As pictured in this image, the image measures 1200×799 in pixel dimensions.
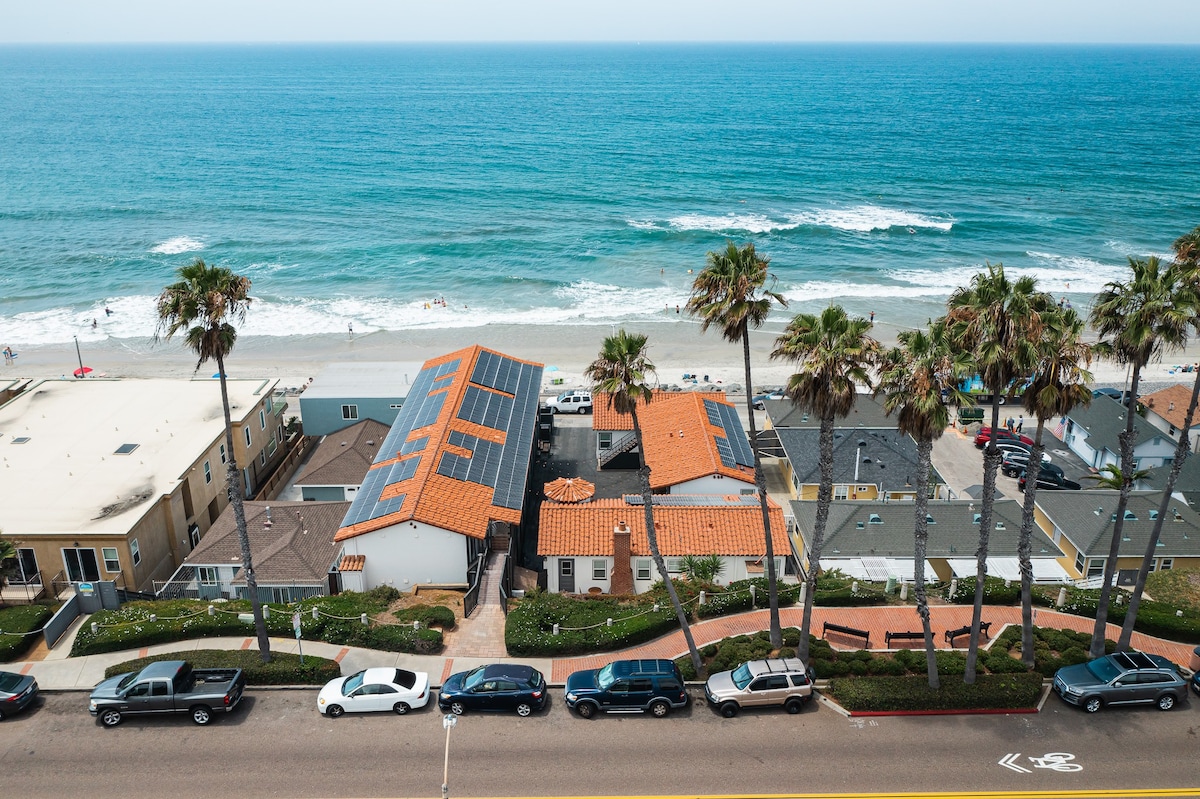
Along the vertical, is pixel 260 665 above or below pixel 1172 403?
above

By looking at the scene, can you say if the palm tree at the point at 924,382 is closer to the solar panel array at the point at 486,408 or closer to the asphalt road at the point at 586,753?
the asphalt road at the point at 586,753

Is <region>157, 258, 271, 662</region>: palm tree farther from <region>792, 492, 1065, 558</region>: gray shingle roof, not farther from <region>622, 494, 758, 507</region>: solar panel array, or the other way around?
<region>792, 492, 1065, 558</region>: gray shingle roof

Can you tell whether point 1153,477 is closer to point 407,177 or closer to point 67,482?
point 67,482

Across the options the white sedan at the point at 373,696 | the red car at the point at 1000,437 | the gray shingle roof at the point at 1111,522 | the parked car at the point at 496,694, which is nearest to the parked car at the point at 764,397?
the red car at the point at 1000,437

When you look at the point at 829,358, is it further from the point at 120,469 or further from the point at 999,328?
the point at 120,469

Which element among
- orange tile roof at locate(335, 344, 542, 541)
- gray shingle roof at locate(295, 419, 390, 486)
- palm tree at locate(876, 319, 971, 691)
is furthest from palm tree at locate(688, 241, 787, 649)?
gray shingle roof at locate(295, 419, 390, 486)

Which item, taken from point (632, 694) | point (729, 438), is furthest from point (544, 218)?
point (632, 694)
